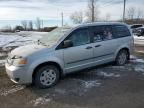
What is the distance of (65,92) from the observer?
559 centimetres

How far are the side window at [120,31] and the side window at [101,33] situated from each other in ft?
0.93

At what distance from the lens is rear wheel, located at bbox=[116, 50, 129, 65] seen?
8.05m

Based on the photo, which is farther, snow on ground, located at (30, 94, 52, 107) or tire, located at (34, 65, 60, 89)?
tire, located at (34, 65, 60, 89)

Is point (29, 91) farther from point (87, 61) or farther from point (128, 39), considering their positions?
point (128, 39)

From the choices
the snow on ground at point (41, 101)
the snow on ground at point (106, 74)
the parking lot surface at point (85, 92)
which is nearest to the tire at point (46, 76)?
the parking lot surface at point (85, 92)

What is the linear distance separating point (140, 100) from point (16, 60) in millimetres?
3348

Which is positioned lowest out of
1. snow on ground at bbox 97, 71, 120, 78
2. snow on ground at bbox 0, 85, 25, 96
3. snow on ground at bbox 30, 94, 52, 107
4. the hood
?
snow on ground at bbox 30, 94, 52, 107

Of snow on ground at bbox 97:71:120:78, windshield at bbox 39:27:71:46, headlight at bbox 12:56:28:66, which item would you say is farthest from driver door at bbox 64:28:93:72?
headlight at bbox 12:56:28:66

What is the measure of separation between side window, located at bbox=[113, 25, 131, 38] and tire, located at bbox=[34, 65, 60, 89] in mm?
2930

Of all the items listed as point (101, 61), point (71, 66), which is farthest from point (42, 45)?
point (101, 61)

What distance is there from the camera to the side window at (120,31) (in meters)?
7.79

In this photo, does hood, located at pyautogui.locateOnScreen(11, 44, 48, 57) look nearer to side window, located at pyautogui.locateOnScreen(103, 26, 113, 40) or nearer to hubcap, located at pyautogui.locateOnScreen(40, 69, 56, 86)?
hubcap, located at pyautogui.locateOnScreen(40, 69, 56, 86)

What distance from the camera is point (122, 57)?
8234 millimetres

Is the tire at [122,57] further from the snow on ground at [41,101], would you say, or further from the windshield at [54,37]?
the snow on ground at [41,101]
